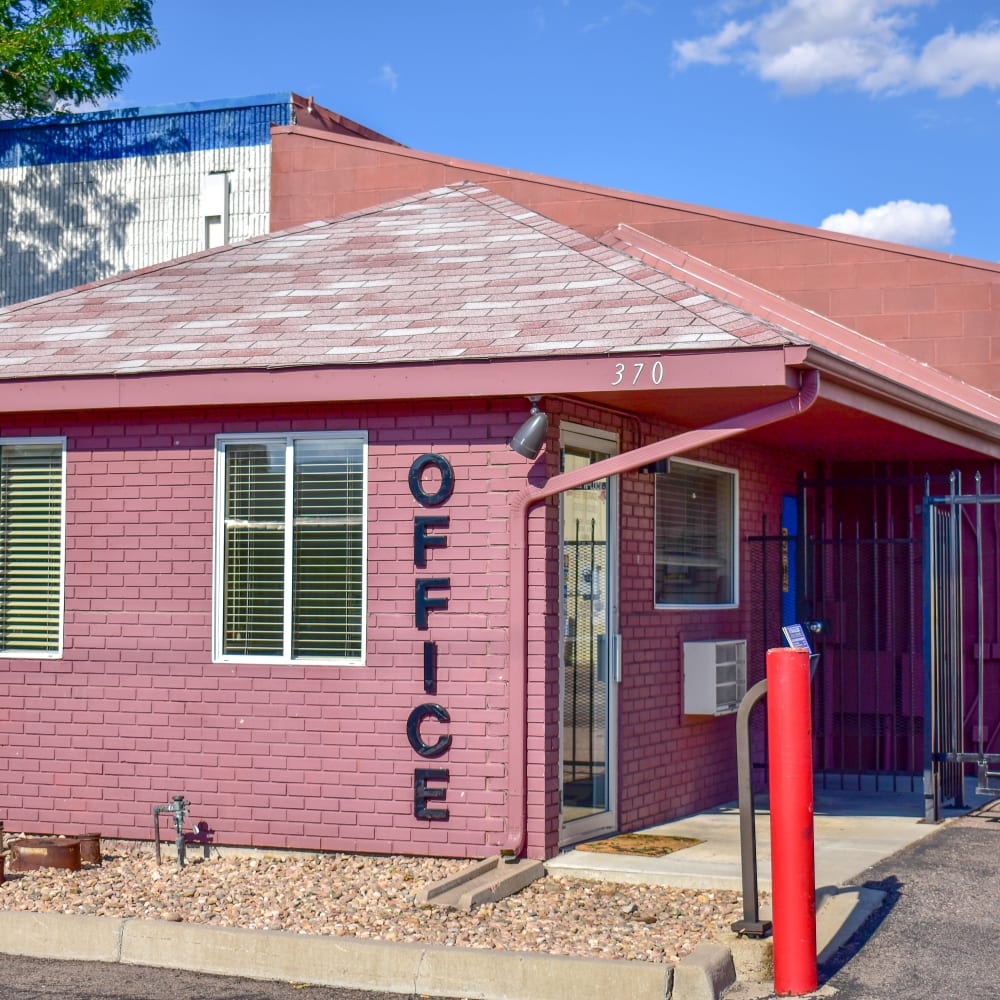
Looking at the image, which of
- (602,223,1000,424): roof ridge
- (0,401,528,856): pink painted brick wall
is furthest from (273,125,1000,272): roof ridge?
(0,401,528,856): pink painted brick wall

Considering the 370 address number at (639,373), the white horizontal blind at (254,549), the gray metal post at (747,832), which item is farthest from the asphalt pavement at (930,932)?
the white horizontal blind at (254,549)

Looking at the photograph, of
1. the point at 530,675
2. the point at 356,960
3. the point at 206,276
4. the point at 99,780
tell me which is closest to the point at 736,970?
the point at 356,960

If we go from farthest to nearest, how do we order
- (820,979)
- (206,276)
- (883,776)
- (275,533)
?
(883,776) < (206,276) < (275,533) < (820,979)

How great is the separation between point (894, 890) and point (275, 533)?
4233 mm

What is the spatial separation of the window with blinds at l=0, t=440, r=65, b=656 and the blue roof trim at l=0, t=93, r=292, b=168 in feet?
22.9

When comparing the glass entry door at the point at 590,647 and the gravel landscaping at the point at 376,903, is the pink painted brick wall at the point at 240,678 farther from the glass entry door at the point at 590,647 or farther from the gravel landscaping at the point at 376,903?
the glass entry door at the point at 590,647

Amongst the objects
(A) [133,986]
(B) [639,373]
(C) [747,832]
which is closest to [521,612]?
(B) [639,373]

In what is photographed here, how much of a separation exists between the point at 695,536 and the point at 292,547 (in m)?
3.36

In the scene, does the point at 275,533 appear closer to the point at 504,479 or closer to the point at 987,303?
the point at 504,479

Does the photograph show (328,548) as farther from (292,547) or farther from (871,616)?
(871,616)

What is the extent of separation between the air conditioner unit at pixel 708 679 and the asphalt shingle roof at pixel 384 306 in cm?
284

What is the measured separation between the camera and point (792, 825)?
A: 666 cm

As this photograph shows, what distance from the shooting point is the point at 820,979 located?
682 cm

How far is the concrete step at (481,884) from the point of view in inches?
310
